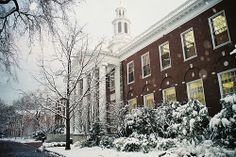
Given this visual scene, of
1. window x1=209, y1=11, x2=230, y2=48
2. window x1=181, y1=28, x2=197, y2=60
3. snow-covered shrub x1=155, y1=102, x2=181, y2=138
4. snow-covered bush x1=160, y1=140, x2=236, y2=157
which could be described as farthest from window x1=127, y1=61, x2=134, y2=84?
snow-covered bush x1=160, y1=140, x2=236, y2=157

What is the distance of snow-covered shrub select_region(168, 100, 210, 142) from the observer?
371 inches

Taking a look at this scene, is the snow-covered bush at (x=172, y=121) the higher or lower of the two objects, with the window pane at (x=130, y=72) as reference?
lower

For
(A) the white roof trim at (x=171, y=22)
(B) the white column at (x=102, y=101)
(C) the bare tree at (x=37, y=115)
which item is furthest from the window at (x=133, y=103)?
(C) the bare tree at (x=37, y=115)

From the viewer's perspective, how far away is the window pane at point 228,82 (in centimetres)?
1420

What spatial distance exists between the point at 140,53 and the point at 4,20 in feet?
56.2

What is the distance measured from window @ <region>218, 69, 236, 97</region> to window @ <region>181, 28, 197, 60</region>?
3066 mm

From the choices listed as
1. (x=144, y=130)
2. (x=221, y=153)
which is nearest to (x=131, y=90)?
(x=144, y=130)

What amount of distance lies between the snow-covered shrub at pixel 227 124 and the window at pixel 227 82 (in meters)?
6.42

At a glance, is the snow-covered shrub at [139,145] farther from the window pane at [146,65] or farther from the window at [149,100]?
the window pane at [146,65]

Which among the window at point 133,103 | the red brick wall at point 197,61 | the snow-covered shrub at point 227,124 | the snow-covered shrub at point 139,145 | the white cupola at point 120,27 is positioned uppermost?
the white cupola at point 120,27

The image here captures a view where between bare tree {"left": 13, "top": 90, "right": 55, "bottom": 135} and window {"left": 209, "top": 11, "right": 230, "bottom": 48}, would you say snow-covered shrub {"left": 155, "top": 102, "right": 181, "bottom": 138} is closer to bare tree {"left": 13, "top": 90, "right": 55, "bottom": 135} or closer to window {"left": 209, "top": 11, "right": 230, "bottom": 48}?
window {"left": 209, "top": 11, "right": 230, "bottom": 48}

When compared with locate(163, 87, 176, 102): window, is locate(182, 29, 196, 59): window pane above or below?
above

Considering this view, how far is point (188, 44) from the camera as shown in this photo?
704 inches

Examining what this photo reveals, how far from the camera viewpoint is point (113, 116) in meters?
20.7
